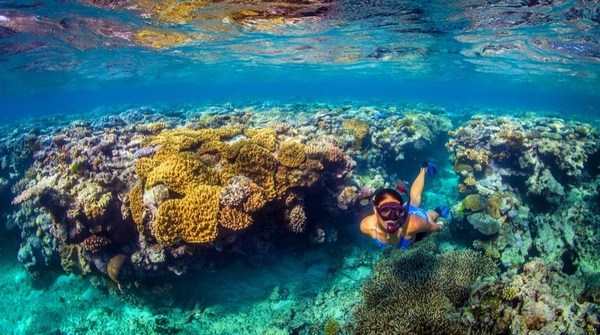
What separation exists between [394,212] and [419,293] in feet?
7.37

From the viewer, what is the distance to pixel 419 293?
225 inches

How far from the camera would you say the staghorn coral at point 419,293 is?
4906 millimetres

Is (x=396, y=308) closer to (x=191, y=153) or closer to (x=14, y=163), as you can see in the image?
(x=191, y=153)

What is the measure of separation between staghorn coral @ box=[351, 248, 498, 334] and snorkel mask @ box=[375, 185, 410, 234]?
5.24 ft

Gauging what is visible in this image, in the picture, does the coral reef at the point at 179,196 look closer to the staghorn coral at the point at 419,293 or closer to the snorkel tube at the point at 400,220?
the staghorn coral at the point at 419,293

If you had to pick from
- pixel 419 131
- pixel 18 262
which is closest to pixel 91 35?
pixel 18 262

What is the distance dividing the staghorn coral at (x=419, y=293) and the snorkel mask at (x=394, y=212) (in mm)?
1597

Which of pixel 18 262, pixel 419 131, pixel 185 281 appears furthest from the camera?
pixel 419 131

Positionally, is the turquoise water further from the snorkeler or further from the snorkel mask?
the snorkel mask

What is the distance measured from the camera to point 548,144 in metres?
11.6

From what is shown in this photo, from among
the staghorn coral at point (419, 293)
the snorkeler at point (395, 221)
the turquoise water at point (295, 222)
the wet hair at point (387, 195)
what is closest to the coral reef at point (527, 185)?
the turquoise water at point (295, 222)

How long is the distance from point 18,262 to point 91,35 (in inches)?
602

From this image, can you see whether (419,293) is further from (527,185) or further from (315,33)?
(315,33)

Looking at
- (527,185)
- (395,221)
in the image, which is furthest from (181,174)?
(527,185)
